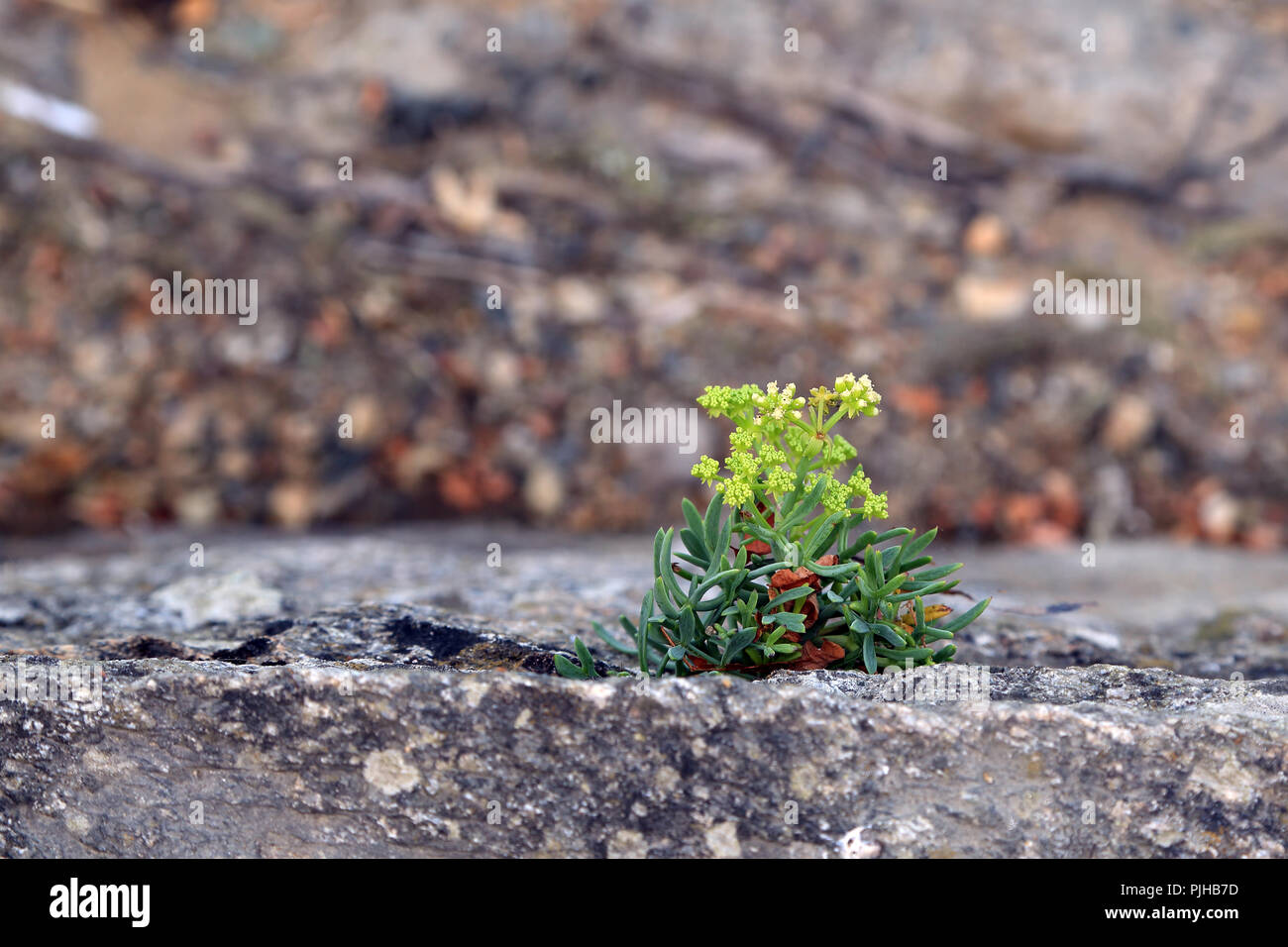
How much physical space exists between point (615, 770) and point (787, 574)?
494 millimetres

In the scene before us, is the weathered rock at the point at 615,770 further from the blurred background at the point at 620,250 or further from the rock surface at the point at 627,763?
the blurred background at the point at 620,250

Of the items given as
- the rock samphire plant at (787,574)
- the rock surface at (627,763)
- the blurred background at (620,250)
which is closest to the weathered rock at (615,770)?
the rock surface at (627,763)

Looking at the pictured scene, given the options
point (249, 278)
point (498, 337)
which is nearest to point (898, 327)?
point (498, 337)

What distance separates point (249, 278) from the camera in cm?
461

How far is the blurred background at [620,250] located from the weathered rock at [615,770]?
2.37 metres

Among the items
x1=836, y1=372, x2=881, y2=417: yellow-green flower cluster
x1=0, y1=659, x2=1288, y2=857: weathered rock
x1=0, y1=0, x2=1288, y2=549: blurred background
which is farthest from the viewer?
x1=0, y1=0, x2=1288, y2=549: blurred background

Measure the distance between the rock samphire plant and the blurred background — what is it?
2.30 metres

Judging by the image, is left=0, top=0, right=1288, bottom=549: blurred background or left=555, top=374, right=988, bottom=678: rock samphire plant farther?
left=0, top=0, right=1288, bottom=549: blurred background

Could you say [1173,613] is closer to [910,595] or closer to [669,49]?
[910,595]

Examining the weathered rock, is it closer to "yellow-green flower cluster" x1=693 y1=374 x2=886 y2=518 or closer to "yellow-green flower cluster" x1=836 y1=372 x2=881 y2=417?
"yellow-green flower cluster" x1=693 y1=374 x2=886 y2=518

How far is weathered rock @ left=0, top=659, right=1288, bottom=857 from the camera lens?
1.86 m

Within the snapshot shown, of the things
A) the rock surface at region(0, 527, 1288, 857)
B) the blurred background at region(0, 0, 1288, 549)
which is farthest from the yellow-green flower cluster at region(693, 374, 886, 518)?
the blurred background at region(0, 0, 1288, 549)

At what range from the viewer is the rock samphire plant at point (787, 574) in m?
2.07

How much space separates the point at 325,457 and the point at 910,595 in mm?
2961
